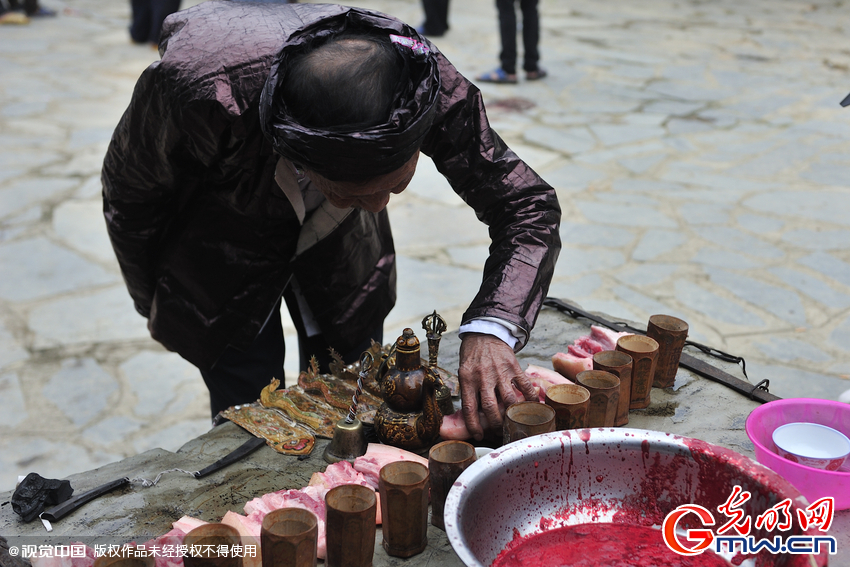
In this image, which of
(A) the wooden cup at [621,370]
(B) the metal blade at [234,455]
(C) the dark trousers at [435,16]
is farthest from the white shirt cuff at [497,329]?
(C) the dark trousers at [435,16]

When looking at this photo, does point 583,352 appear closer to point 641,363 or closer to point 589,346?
point 589,346

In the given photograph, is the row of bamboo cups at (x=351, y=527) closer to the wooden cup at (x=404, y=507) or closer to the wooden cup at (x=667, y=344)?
the wooden cup at (x=404, y=507)

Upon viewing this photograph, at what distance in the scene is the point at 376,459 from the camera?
71.5 inches

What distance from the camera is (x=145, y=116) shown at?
1.84 m

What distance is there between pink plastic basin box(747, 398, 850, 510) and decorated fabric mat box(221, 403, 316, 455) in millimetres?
1107

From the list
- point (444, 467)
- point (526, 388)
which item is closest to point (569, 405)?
point (526, 388)

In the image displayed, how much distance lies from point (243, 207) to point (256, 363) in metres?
0.62

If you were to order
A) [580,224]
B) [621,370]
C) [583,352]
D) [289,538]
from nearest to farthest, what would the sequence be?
[289,538] → [621,370] → [583,352] → [580,224]

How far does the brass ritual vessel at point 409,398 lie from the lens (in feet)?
6.07

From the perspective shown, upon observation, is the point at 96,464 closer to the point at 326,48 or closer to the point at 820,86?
the point at 326,48

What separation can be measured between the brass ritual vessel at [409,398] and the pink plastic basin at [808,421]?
751 mm

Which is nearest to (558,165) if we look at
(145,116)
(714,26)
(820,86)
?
(820,86)

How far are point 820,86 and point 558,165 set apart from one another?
3957mm

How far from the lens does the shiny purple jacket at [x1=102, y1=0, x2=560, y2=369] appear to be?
178 centimetres
